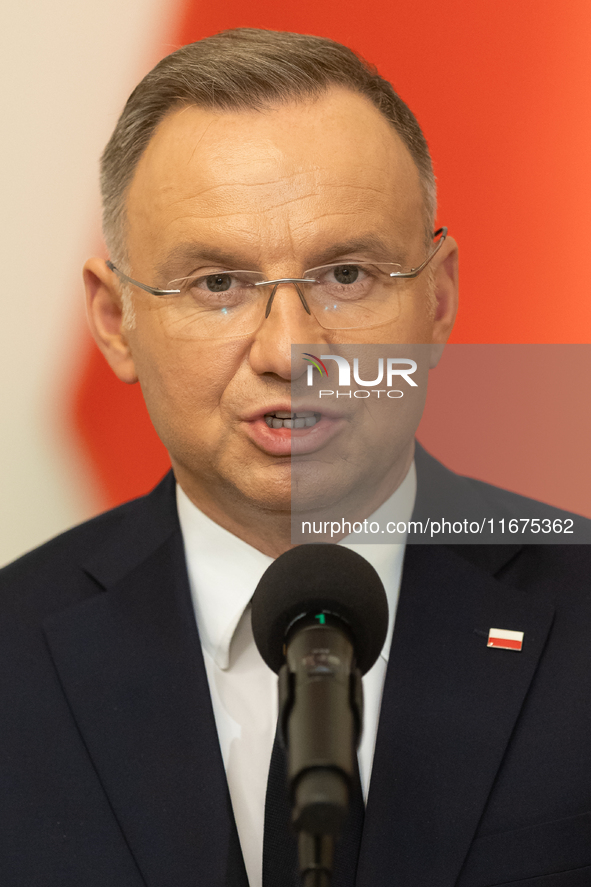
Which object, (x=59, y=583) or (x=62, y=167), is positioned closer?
(x=59, y=583)

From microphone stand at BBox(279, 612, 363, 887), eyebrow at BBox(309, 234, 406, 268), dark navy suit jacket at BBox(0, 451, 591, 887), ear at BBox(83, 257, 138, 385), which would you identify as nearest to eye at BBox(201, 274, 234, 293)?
eyebrow at BBox(309, 234, 406, 268)

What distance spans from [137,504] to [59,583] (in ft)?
0.88

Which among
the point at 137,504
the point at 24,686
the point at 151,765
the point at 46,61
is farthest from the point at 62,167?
the point at 151,765

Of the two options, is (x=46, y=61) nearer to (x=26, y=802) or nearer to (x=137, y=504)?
(x=137, y=504)

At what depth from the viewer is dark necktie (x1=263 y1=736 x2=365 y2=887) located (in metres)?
1.42

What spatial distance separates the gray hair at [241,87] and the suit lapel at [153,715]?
0.65 m

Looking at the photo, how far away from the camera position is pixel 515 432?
1767 mm

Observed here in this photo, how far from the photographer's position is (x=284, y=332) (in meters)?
1.55

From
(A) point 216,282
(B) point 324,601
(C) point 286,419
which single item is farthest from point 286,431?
(B) point 324,601

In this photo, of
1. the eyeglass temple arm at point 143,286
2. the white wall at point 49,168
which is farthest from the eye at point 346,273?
the white wall at point 49,168

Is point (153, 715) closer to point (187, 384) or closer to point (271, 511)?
point (271, 511)

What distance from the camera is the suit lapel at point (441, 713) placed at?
56.6 inches

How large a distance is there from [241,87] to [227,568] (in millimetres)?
877

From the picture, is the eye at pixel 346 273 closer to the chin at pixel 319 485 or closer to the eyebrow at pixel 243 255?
the eyebrow at pixel 243 255
